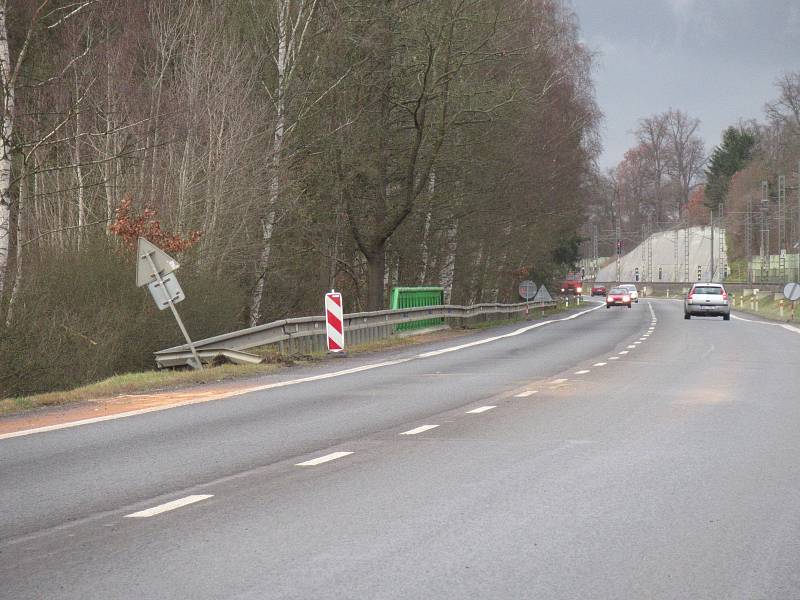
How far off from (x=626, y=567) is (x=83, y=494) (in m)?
3.82

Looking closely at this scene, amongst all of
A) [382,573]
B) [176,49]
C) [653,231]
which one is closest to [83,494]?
[382,573]

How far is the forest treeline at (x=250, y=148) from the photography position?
81.9ft

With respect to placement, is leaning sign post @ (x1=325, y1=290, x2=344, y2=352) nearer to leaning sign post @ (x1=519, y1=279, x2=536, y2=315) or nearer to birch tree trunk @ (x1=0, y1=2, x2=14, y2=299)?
birch tree trunk @ (x1=0, y1=2, x2=14, y2=299)

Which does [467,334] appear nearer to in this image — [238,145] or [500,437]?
[238,145]

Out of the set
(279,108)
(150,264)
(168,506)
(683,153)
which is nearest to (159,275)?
(150,264)

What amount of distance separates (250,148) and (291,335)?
8.69m

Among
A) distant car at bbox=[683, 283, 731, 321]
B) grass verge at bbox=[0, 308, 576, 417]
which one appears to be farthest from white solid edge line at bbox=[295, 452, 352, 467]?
distant car at bbox=[683, 283, 731, 321]

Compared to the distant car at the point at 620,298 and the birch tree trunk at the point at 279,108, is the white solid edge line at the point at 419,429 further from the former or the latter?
the distant car at the point at 620,298

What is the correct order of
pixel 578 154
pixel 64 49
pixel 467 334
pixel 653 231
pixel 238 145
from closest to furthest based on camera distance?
pixel 238 145 → pixel 64 49 → pixel 467 334 → pixel 578 154 → pixel 653 231

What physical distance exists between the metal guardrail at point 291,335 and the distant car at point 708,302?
17.4 metres

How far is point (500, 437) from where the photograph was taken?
11.2m

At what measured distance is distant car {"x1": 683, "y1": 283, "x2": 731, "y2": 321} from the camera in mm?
49500

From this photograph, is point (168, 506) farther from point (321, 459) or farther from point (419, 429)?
point (419, 429)

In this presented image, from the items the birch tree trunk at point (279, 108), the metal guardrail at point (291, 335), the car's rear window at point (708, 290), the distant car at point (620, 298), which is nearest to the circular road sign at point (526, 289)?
the car's rear window at point (708, 290)
